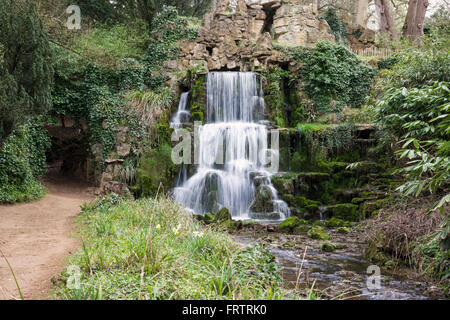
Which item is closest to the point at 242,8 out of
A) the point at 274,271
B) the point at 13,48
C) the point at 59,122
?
the point at 59,122

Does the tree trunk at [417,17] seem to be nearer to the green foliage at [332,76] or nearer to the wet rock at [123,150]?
the green foliage at [332,76]

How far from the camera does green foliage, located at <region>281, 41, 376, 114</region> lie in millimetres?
16875

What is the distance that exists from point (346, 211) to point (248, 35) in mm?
11458

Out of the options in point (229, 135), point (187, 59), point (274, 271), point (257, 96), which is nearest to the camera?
point (274, 271)

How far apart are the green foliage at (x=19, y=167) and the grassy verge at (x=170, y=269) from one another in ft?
19.5

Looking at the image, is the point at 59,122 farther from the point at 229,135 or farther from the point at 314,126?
the point at 314,126

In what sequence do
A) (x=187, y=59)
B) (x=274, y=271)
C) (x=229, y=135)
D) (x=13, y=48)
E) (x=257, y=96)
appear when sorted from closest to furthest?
(x=274, y=271) → (x=13, y=48) → (x=229, y=135) → (x=257, y=96) → (x=187, y=59)

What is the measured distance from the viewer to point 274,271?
4.64 meters

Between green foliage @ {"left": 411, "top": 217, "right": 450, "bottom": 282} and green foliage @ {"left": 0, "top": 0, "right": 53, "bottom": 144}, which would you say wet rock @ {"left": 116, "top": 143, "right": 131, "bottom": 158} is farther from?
green foliage @ {"left": 411, "top": 217, "right": 450, "bottom": 282}

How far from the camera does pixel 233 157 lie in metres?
13.3

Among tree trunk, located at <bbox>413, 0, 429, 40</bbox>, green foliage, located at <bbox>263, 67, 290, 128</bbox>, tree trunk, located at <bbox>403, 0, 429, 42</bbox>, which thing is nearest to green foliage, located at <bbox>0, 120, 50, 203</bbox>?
green foliage, located at <bbox>263, 67, 290, 128</bbox>

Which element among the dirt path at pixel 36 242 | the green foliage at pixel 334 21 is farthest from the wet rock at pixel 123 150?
the green foliage at pixel 334 21

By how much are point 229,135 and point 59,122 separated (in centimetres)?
868

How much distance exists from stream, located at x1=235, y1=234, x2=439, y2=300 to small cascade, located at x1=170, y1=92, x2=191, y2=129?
806 centimetres
